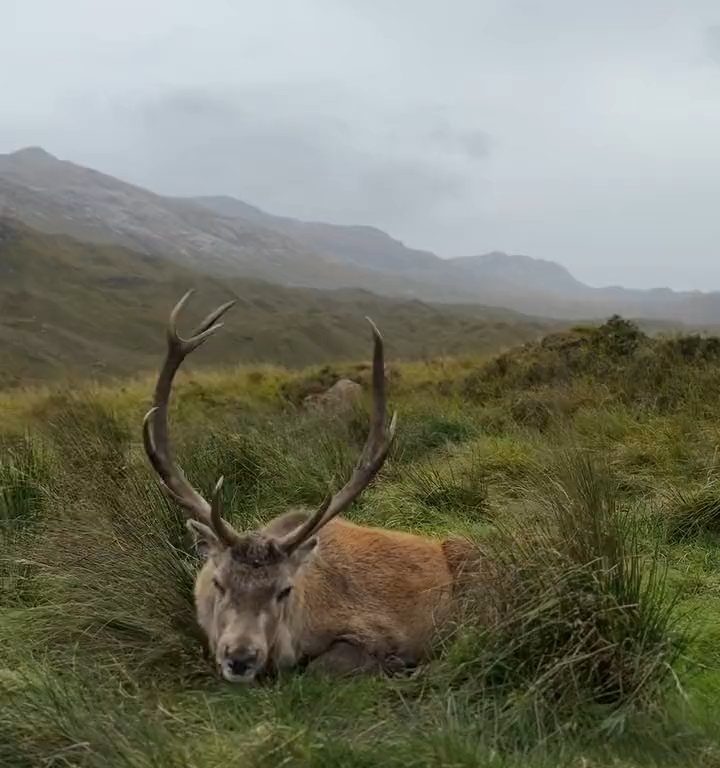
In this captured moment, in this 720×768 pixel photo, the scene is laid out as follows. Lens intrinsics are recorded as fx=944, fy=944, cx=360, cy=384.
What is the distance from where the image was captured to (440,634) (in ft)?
16.6

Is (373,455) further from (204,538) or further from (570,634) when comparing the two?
(570,634)

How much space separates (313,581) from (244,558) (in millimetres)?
629

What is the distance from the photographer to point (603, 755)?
3.70 meters

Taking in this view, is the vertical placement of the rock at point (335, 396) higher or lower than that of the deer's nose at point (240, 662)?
lower

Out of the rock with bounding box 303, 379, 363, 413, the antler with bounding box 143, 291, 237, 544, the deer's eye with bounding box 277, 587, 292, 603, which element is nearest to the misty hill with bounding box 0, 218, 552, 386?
the rock with bounding box 303, 379, 363, 413

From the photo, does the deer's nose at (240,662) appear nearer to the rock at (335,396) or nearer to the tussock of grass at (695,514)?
the tussock of grass at (695,514)

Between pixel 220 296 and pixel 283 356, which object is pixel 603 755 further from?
pixel 220 296

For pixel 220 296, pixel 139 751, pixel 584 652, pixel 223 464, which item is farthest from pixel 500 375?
pixel 220 296

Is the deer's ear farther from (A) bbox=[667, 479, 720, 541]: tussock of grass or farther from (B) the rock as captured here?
(B) the rock

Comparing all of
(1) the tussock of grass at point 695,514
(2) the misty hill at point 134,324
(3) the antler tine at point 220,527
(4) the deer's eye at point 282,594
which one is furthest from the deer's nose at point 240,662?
(2) the misty hill at point 134,324

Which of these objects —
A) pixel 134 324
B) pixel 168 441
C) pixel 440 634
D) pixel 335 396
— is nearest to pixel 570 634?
pixel 440 634

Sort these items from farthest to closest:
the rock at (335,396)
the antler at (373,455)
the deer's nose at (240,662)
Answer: the rock at (335,396) → the antler at (373,455) → the deer's nose at (240,662)

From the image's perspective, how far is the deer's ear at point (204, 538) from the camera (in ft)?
16.4

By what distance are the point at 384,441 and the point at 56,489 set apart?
3.57 meters
